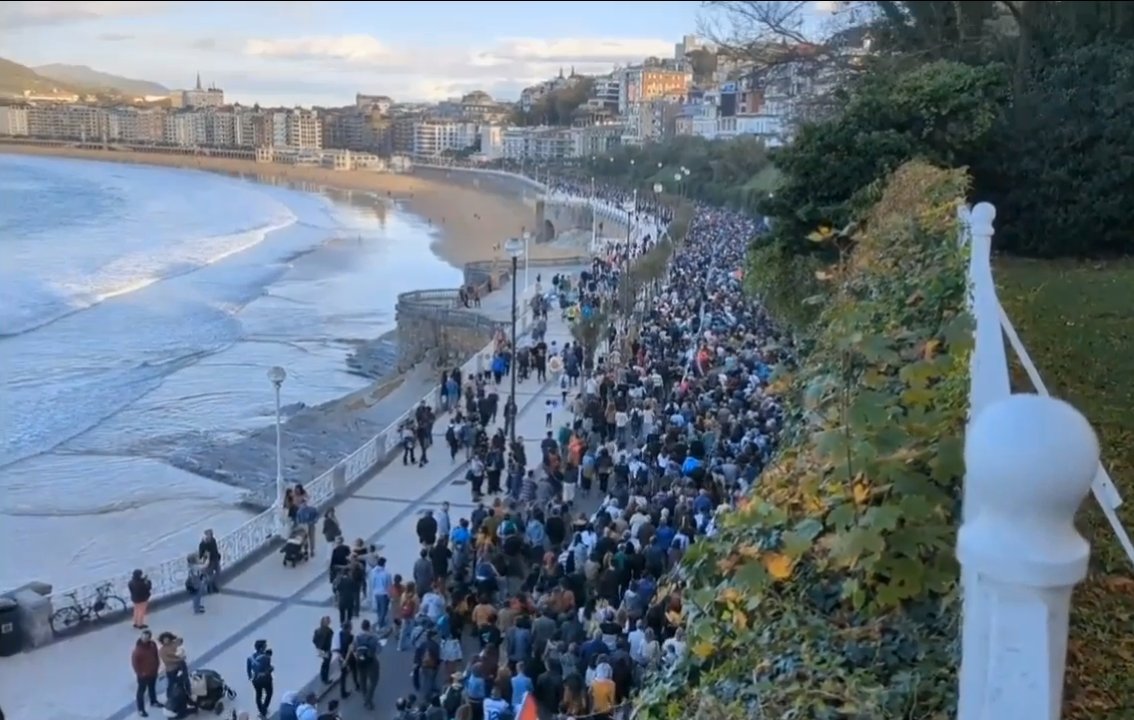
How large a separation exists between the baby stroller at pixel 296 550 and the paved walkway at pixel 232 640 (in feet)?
0.36

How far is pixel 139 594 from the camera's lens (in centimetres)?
1110

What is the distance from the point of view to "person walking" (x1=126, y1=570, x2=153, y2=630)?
1108 cm

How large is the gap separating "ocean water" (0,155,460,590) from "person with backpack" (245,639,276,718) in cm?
638

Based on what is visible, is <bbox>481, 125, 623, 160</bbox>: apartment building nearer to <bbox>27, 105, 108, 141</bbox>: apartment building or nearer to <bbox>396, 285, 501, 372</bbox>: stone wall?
<bbox>27, 105, 108, 141</bbox>: apartment building

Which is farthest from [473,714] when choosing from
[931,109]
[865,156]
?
[931,109]

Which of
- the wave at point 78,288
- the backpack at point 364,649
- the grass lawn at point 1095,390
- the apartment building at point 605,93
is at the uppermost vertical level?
the apartment building at point 605,93

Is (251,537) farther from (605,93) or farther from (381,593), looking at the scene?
(605,93)

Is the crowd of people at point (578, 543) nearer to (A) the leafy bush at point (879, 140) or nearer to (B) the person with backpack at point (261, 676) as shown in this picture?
(B) the person with backpack at point (261, 676)

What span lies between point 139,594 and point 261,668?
8.52 feet

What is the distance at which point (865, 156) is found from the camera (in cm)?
1277

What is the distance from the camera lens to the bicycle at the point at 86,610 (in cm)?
1106

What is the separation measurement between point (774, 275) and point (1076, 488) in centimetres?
1218

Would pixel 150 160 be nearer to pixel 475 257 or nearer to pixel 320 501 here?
pixel 475 257

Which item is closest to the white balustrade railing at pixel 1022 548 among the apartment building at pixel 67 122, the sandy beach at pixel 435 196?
the sandy beach at pixel 435 196
